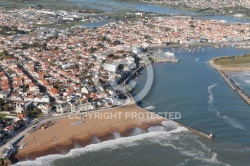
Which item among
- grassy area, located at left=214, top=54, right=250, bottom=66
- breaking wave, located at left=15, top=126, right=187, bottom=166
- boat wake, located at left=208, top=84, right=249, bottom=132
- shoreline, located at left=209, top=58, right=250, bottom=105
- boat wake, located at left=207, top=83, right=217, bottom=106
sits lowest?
breaking wave, located at left=15, top=126, right=187, bottom=166

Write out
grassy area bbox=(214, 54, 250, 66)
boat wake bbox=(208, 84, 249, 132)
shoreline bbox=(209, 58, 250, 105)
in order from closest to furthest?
boat wake bbox=(208, 84, 249, 132) < shoreline bbox=(209, 58, 250, 105) < grassy area bbox=(214, 54, 250, 66)

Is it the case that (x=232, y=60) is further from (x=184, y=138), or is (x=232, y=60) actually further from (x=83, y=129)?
(x=83, y=129)

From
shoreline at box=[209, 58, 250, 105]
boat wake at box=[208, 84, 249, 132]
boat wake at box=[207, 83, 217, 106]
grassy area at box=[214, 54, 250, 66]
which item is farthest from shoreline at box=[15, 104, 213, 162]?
grassy area at box=[214, 54, 250, 66]

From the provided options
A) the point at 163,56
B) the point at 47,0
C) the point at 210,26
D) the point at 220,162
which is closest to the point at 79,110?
the point at 220,162

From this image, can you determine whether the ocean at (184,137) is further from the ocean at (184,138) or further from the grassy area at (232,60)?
the grassy area at (232,60)

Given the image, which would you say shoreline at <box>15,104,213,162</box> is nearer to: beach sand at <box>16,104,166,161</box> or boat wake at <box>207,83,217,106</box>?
beach sand at <box>16,104,166,161</box>

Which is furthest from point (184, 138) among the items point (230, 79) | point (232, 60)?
point (232, 60)
